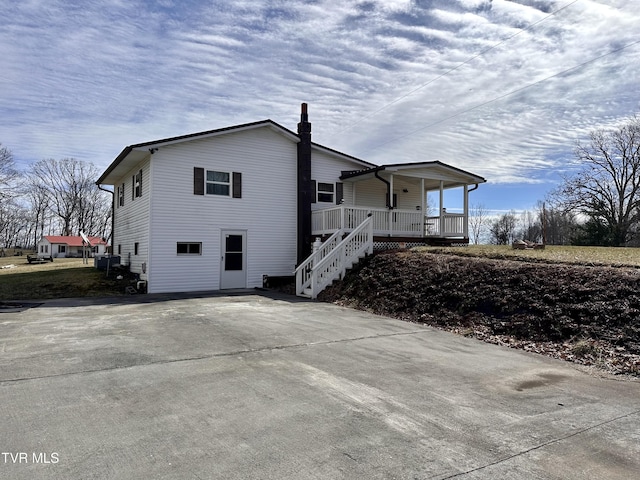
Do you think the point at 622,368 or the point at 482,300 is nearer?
the point at 622,368

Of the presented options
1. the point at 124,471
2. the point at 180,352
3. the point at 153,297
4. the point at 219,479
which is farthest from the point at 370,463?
the point at 153,297

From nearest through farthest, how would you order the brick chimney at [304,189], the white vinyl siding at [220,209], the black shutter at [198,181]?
the white vinyl siding at [220,209], the black shutter at [198,181], the brick chimney at [304,189]

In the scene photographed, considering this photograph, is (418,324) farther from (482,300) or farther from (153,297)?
(153,297)

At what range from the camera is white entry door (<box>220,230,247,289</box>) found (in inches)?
603

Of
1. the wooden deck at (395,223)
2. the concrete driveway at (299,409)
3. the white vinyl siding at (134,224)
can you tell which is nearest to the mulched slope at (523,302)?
the concrete driveway at (299,409)

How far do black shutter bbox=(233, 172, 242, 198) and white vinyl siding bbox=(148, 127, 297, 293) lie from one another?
0.16 meters

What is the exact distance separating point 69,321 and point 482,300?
8722 millimetres

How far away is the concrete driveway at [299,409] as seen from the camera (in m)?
2.88

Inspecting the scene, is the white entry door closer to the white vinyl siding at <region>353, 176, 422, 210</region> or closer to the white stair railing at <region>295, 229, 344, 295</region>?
the white stair railing at <region>295, 229, 344, 295</region>

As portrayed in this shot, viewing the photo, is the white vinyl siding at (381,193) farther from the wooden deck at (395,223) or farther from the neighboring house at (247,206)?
the wooden deck at (395,223)

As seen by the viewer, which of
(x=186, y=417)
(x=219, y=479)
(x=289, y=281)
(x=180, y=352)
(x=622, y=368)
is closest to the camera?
(x=219, y=479)

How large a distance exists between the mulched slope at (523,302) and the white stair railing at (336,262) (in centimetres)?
100

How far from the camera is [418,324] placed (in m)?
8.78

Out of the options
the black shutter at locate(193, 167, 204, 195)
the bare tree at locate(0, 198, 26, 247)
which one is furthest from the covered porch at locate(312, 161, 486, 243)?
the bare tree at locate(0, 198, 26, 247)
